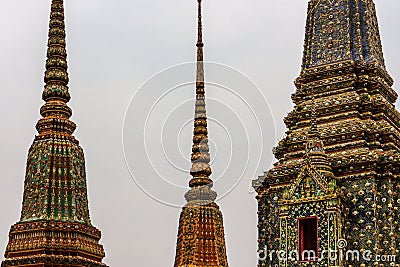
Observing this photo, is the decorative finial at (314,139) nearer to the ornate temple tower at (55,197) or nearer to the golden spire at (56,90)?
the ornate temple tower at (55,197)

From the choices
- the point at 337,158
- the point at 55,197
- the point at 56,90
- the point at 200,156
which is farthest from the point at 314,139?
the point at 55,197

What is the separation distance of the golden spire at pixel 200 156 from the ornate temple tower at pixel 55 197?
37.5 feet

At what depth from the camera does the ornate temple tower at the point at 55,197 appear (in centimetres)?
1881

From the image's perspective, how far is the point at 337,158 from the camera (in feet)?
80.1

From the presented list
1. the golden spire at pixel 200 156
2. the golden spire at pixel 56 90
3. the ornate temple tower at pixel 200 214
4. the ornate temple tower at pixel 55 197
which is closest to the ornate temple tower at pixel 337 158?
the ornate temple tower at pixel 200 214

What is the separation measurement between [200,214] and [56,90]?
11600 millimetres

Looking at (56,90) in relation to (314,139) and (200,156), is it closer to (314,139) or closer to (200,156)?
(314,139)

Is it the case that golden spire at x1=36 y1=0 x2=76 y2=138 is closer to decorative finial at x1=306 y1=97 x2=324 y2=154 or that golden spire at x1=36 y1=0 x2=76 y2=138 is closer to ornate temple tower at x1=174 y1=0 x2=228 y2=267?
decorative finial at x1=306 y1=97 x2=324 y2=154

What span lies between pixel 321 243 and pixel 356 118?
4.32 meters

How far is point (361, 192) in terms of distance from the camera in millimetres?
23766

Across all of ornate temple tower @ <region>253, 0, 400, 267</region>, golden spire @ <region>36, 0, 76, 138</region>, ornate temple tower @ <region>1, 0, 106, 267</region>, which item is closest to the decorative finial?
ornate temple tower @ <region>253, 0, 400, 267</region>

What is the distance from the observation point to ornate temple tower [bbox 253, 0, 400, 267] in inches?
916

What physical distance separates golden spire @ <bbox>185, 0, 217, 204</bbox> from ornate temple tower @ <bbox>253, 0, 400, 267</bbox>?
17.6ft

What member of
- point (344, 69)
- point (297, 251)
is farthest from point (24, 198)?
point (344, 69)
